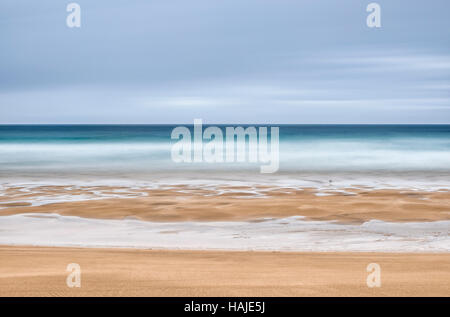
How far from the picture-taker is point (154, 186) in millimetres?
17703

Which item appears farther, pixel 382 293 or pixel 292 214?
pixel 292 214

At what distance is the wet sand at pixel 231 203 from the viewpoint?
1091 centimetres

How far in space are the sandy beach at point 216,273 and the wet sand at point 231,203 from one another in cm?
401

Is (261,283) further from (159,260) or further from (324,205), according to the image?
(324,205)

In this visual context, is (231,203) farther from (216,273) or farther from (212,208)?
(216,273)

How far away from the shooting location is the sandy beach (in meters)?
4.05

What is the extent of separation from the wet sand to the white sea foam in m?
0.61

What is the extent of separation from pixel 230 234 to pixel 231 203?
370cm

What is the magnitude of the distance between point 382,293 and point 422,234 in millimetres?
5493

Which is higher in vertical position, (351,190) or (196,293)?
(196,293)

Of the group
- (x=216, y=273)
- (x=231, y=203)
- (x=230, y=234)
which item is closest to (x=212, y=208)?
(x=231, y=203)

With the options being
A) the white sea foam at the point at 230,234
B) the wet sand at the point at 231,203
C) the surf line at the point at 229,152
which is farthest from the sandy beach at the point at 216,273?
the surf line at the point at 229,152

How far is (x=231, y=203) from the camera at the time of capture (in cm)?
1284
